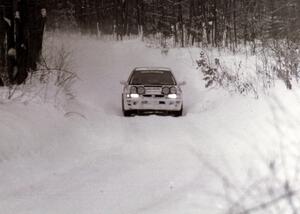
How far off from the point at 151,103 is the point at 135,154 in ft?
18.6

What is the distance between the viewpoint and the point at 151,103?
15.0 m

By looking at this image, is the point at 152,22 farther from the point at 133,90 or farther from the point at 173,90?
the point at 133,90

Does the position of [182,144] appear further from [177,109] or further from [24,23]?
[24,23]

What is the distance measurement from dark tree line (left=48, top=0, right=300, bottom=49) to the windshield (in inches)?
459

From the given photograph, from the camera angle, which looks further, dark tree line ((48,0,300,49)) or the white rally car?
dark tree line ((48,0,300,49))

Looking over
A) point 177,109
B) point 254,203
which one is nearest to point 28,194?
point 254,203

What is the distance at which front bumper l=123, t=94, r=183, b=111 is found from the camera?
15.0 metres

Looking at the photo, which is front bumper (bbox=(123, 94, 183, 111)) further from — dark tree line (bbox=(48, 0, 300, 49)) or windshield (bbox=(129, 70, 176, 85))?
dark tree line (bbox=(48, 0, 300, 49))

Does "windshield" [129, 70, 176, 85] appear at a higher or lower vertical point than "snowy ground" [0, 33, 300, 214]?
higher

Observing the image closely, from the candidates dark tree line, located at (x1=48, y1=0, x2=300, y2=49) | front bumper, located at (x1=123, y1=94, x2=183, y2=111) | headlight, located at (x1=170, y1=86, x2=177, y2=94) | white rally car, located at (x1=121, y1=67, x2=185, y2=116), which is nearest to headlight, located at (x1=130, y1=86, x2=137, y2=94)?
white rally car, located at (x1=121, y1=67, x2=185, y2=116)

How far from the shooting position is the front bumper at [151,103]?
49.1 ft

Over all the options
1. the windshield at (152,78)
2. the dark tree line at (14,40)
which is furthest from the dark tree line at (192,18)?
the dark tree line at (14,40)

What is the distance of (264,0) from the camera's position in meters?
45.1

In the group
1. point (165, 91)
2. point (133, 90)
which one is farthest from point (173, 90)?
point (133, 90)
